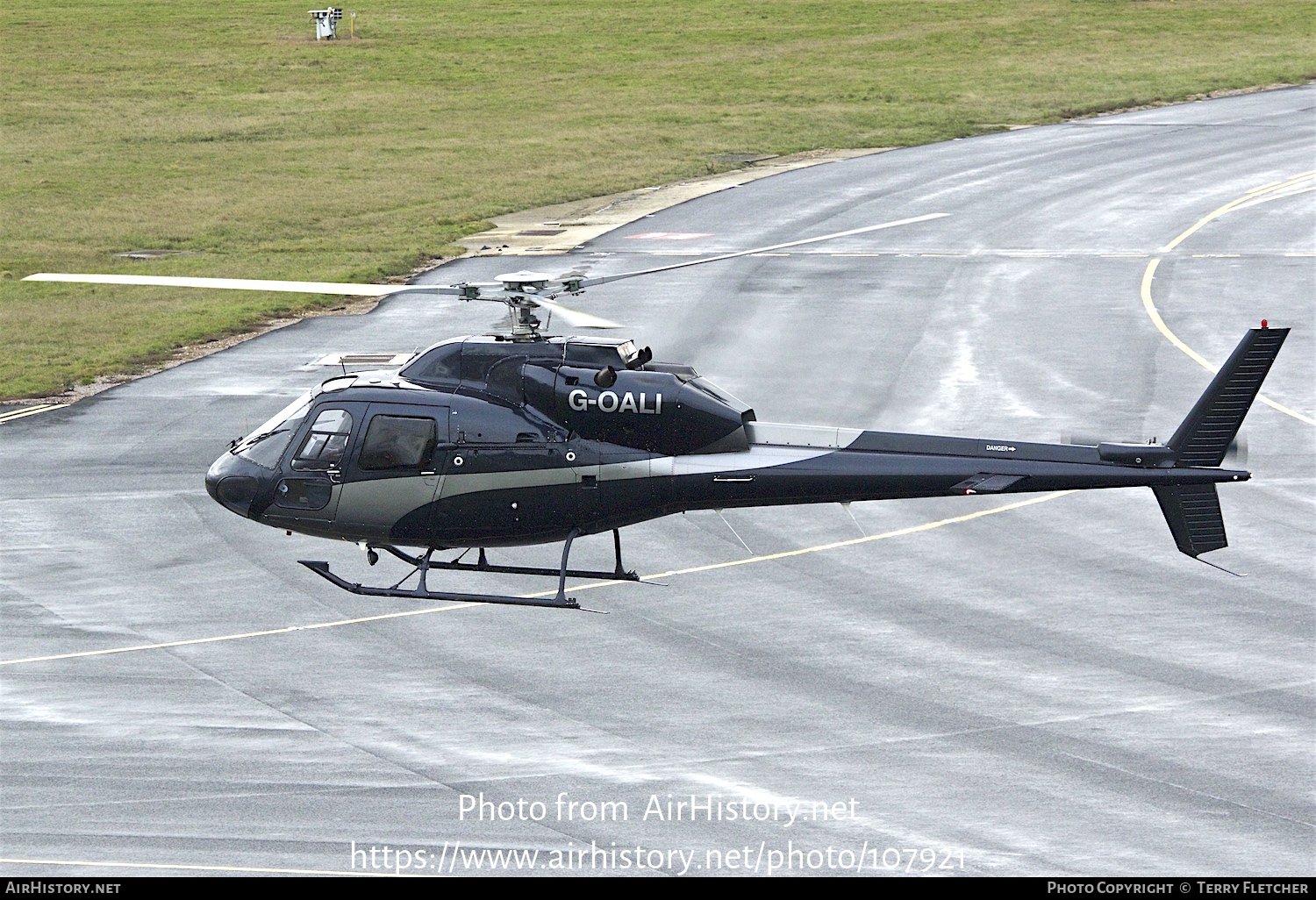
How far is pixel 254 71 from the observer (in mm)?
100250

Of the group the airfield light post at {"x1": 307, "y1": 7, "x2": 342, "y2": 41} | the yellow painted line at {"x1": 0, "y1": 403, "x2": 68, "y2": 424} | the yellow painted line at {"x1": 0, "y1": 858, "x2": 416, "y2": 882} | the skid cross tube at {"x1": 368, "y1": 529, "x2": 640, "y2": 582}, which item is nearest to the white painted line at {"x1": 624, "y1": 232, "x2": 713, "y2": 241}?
the yellow painted line at {"x1": 0, "y1": 403, "x2": 68, "y2": 424}

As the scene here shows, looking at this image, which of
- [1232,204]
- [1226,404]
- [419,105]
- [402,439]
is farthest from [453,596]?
[419,105]

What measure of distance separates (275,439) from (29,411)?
19.0m

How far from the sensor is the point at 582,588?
93.5ft

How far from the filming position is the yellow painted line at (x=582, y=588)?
26.4 metres

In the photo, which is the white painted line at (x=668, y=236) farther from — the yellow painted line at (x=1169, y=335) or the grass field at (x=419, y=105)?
the yellow painted line at (x=1169, y=335)

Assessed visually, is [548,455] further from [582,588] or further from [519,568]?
[582,588]

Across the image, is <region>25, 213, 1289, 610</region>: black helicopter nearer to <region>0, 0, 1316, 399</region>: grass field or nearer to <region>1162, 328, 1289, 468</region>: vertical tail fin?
<region>1162, 328, 1289, 468</region>: vertical tail fin

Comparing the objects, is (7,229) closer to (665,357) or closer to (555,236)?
(555,236)

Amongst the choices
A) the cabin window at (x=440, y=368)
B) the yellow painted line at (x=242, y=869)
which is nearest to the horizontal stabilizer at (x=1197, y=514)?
the cabin window at (x=440, y=368)

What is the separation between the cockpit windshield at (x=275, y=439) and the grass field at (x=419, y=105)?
2011 centimetres
